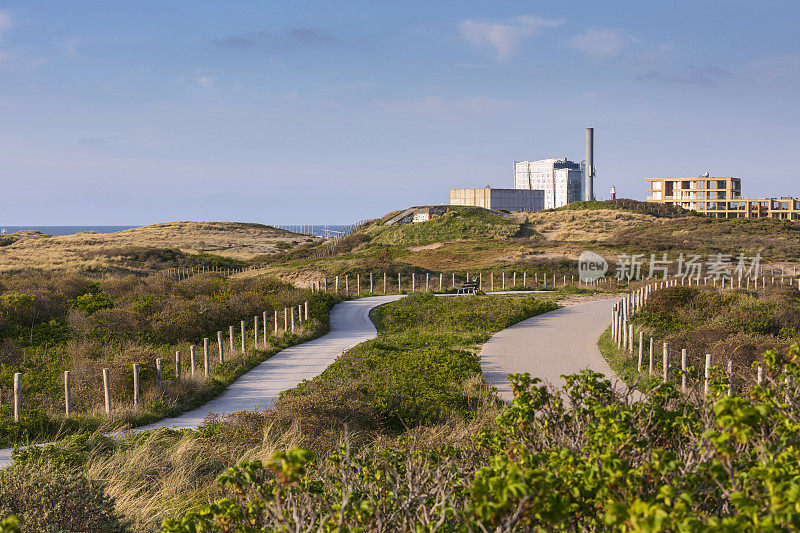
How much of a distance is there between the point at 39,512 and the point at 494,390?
8000mm

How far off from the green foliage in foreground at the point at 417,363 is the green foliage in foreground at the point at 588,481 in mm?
4741

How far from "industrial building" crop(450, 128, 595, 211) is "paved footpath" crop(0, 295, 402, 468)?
90561mm

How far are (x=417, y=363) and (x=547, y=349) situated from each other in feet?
14.1

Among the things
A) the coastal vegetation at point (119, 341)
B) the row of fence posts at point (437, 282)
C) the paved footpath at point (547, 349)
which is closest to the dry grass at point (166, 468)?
the coastal vegetation at point (119, 341)

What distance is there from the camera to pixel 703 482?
12.1 feet

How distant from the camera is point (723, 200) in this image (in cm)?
10606

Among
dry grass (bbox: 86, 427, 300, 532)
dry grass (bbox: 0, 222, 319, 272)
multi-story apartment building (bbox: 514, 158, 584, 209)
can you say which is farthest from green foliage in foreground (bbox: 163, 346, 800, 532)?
multi-story apartment building (bbox: 514, 158, 584, 209)

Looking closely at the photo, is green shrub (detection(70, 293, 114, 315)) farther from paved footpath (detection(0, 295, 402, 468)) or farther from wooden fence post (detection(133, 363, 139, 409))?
wooden fence post (detection(133, 363, 139, 409))

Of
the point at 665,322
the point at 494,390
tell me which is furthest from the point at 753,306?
the point at 494,390

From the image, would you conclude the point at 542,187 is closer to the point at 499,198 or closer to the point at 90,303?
the point at 499,198

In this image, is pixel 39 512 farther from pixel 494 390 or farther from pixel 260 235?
pixel 260 235

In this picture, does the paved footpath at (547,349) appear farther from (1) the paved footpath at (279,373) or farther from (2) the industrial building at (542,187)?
(2) the industrial building at (542,187)

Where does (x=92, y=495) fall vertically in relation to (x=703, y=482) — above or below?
below

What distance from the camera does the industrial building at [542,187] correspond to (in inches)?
4392
